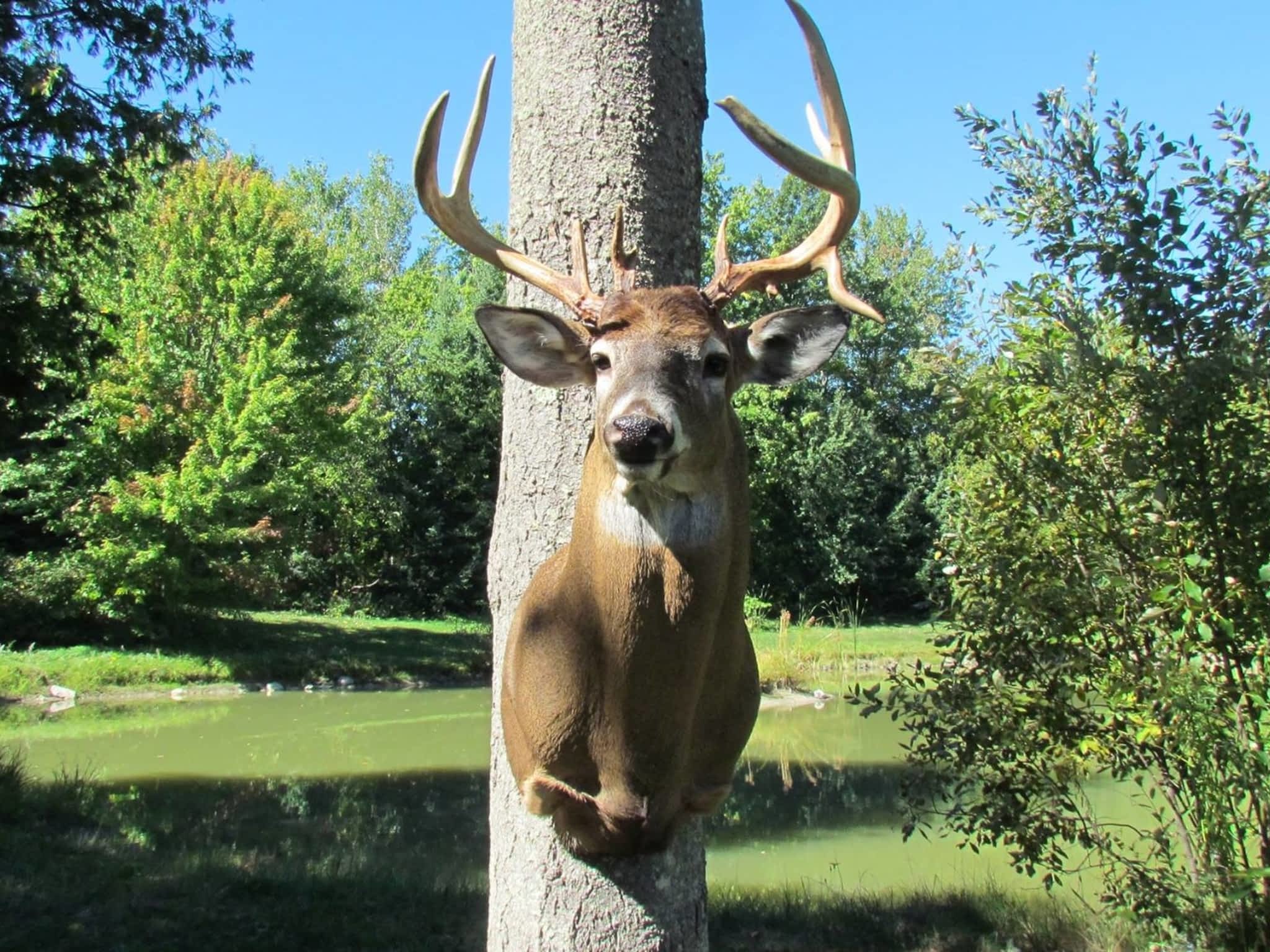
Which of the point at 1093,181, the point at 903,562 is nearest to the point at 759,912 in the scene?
the point at 1093,181

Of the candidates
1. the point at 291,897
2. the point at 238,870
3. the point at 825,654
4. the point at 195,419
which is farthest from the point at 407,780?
the point at 825,654

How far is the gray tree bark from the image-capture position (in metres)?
2.89

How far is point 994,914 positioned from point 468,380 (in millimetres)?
24524

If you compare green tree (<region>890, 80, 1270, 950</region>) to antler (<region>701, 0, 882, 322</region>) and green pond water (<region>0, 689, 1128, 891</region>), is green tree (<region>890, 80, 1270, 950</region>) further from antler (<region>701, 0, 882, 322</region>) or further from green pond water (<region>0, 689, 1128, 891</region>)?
antler (<region>701, 0, 882, 322</region>)

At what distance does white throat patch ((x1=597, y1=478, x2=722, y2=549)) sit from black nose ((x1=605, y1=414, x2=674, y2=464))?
0.60ft

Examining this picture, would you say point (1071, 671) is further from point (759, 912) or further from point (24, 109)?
point (24, 109)

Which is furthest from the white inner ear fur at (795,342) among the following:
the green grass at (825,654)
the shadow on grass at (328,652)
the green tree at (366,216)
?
the green tree at (366,216)

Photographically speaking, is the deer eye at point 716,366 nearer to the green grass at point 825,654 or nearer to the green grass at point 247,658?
the green grass at point 825,654

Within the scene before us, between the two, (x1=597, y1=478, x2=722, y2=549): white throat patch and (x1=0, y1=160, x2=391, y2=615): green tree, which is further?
(x1=0, y1=160, x2=391, y2=615): green tree

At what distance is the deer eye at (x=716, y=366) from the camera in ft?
6.84

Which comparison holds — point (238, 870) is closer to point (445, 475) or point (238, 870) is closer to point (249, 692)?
point (249, 692)

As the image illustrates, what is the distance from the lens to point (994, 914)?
7.60 m

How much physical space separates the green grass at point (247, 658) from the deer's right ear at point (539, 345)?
18.8 meters

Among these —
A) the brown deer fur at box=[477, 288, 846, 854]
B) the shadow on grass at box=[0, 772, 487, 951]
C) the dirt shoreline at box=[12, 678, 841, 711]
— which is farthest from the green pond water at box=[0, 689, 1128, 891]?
the brown deer fur at box=[477, 288, 846, 854]
